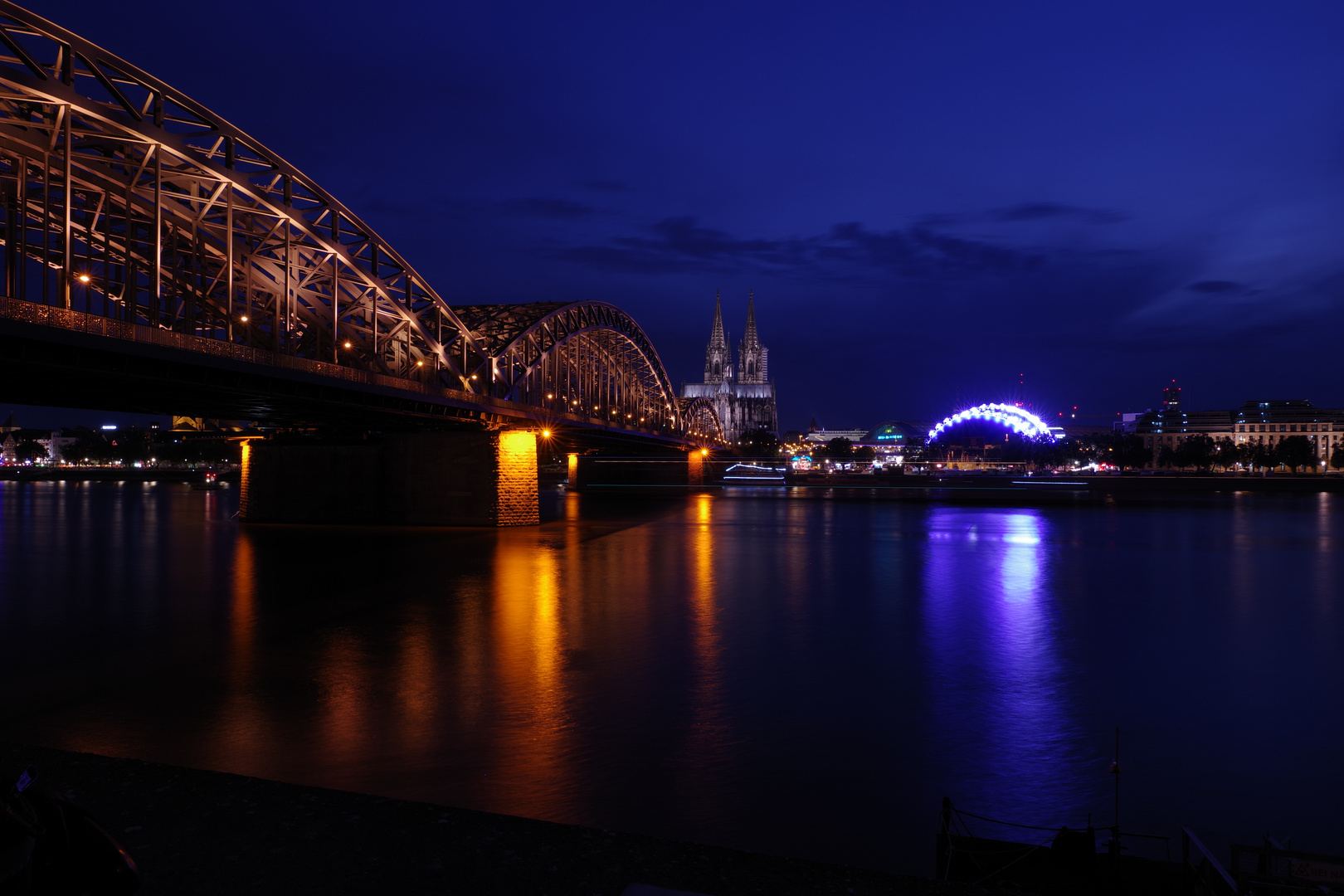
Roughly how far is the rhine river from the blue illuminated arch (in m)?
132

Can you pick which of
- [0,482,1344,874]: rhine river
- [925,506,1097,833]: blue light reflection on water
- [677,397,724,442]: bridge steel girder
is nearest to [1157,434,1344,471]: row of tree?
[677,397,724,442]: bridge steel girder

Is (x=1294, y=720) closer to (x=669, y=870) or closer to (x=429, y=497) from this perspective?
(x=669, y=870)

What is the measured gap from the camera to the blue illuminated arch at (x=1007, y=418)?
162 meters

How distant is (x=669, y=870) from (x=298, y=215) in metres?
37.0

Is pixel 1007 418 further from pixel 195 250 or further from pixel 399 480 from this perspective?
pixel 195 250

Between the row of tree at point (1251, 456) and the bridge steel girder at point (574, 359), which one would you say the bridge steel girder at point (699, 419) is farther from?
the row of tree at point (1251, 456)

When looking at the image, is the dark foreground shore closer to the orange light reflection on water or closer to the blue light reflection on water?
the orange light reflection on water

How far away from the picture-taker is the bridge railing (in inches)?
867

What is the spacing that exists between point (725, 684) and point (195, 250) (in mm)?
28045

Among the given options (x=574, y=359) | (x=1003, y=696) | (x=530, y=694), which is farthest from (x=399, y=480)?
(x=1003, y=696)

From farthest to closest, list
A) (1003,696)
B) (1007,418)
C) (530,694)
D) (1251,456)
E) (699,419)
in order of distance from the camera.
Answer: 1. (1007,418)
2. (699,419)
3. (1251,456)
4. (1003,696)
5. (530,694)

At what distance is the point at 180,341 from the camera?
27.2 m

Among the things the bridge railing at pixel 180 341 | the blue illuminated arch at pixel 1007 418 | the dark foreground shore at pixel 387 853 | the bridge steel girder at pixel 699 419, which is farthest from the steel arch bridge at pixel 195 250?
the blue illuminated arch at pixel 1007 418

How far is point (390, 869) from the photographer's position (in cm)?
646
